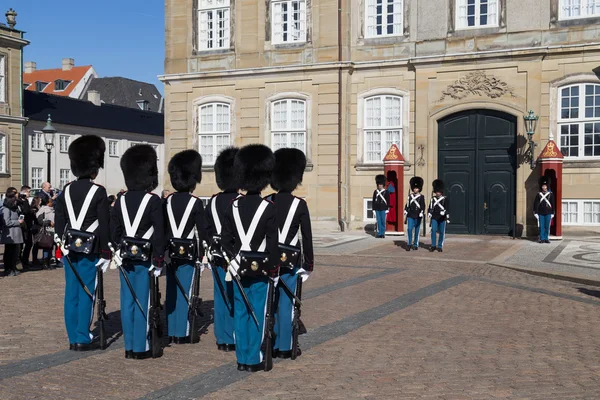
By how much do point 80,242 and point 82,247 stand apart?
5 cm

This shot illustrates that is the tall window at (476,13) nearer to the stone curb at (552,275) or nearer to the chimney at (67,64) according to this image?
the stone curb at (552,275)

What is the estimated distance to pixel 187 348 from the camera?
283 inches

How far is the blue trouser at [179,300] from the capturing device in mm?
7309

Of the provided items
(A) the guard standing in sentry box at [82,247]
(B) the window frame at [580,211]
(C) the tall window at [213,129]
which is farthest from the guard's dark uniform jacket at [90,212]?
(C) the tall window at [213,129]

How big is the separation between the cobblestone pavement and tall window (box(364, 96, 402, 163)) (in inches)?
413

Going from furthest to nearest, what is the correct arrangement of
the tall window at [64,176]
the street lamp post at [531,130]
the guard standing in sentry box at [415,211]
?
the tall window at [64,176], the street lamp post at [531,130], the guard standing in sentry box at [415,211]

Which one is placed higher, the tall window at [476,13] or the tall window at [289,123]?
the tall window at [476,13]

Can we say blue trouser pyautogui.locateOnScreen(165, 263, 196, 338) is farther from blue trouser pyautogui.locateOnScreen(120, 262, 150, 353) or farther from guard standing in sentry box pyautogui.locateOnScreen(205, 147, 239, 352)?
blue trouser pyautogui.locateOnScreen(120, 262, 150, 353)

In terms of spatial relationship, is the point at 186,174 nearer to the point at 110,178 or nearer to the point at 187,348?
the point at 187,348

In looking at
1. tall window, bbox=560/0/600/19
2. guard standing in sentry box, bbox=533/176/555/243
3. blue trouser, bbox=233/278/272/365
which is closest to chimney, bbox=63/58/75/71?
tall window, bbox=560/0/600/19

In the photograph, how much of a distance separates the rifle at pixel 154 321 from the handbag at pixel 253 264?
109cm

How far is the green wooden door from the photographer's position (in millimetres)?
20453

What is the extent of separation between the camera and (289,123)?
22.9 metres

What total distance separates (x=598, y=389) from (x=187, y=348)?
3.57m
